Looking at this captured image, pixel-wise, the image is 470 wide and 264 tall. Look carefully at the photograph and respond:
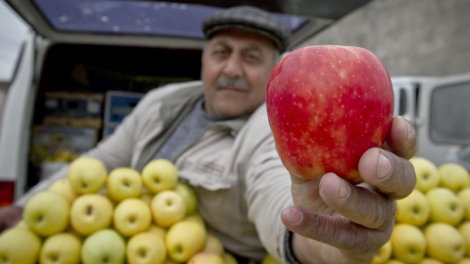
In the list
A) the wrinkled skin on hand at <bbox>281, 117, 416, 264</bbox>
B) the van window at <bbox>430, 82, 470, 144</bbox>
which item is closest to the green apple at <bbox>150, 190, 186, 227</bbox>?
the wrinkled skin on hand at <bbox>281, 117, 416, 264</bbox>

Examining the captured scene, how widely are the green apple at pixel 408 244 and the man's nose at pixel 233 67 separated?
2.80 ft

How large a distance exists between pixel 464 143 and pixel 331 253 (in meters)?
4.70

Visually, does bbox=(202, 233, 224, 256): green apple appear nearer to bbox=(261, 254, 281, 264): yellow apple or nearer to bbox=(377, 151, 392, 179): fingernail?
bbox=(261, 254, 281, 264): yellow apple

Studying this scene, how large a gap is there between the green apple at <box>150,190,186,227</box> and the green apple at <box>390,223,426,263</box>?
29.0 inches

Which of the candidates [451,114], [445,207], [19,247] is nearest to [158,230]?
[19,247]

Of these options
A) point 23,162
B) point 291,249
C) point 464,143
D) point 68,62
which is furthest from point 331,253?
point 464,143

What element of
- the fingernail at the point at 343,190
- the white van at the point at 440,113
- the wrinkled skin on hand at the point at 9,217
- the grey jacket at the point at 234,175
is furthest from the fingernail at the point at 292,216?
the white van at the point at 440,113

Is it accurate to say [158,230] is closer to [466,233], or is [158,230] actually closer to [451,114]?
[466,233]

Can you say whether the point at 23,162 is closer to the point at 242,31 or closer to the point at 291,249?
the point at 242,31

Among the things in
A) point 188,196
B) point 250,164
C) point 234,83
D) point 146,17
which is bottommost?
point 188,196

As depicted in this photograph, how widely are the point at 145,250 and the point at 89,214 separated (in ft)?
0.72

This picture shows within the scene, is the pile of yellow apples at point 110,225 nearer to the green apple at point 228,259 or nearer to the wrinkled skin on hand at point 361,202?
the green apple at point 228,259

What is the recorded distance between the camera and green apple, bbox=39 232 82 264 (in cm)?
130

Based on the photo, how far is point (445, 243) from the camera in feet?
4.64
